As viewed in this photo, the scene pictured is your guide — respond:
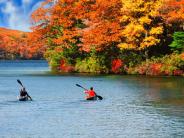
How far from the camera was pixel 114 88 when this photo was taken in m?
64.2

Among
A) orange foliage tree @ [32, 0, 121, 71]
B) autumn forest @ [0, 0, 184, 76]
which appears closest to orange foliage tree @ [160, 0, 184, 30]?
autumn forest @ [0, 0, 184, 76]

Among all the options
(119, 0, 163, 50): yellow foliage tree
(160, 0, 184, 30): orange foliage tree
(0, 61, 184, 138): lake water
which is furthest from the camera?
(119, 0, 163, 50): yellow foliage tree

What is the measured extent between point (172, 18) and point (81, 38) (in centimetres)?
1729

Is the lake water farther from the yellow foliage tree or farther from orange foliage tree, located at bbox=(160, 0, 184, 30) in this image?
orange foliage tree, located at bbox=(160, 0, 184, 30)

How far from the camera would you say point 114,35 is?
92938 mm

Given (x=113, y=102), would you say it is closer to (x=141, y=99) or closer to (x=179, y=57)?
(x=141, y=99)

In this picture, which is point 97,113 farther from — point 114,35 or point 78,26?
point 78,26

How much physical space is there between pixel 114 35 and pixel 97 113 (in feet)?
167

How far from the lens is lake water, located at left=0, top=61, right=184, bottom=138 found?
34500 millimetres

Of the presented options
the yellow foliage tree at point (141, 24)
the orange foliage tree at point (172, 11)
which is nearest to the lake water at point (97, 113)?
the yellow foliage tree at point (141, 24)

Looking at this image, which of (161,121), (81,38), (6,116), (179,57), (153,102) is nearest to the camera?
(161,121)

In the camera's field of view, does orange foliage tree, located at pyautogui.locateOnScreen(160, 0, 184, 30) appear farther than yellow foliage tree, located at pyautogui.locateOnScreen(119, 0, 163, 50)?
No

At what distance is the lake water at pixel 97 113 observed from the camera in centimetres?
3450

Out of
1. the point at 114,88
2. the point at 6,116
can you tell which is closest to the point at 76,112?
the point at 6,116
